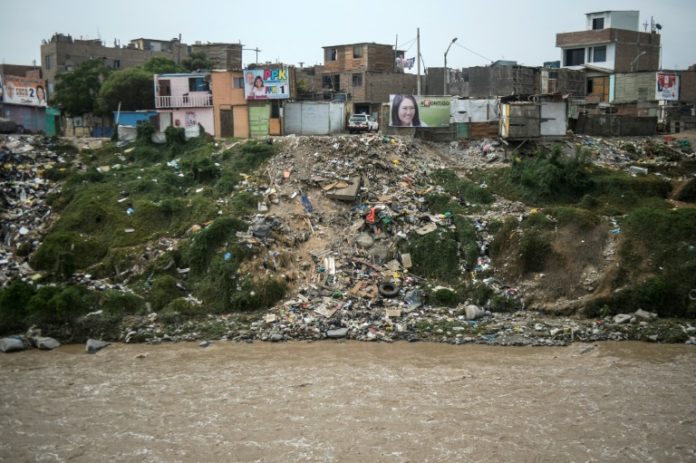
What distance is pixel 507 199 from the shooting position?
20.8 metres

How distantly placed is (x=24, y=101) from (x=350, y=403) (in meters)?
31.2

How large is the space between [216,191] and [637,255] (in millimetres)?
12366

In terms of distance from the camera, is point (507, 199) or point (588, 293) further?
point (507, 199)

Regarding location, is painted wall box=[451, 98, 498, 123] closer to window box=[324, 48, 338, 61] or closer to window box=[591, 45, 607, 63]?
window box=[324, 48, 338, 61]

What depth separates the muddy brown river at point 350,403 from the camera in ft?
35.1

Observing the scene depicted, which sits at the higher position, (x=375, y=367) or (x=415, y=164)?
(x=415, y=164)

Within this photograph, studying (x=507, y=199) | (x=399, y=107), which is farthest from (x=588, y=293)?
(x=399, y=107)

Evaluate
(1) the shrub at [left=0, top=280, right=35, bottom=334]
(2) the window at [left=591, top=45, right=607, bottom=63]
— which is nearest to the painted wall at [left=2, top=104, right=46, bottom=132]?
(1) the shrub at [left=0, top=280, right=35, bottom=334]

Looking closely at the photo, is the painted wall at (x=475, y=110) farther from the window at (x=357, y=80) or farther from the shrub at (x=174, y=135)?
the window at (x=357, y=80)

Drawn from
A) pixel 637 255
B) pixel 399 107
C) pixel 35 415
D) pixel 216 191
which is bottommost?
pixel 35 415

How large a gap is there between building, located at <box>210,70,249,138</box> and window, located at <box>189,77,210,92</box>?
0.62 metres

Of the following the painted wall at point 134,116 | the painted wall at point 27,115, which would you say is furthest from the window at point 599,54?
the painted wall at point 27,115

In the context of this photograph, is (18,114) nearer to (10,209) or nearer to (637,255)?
(10,209)

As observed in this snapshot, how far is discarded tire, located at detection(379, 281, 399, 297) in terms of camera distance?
1742 centimetres
